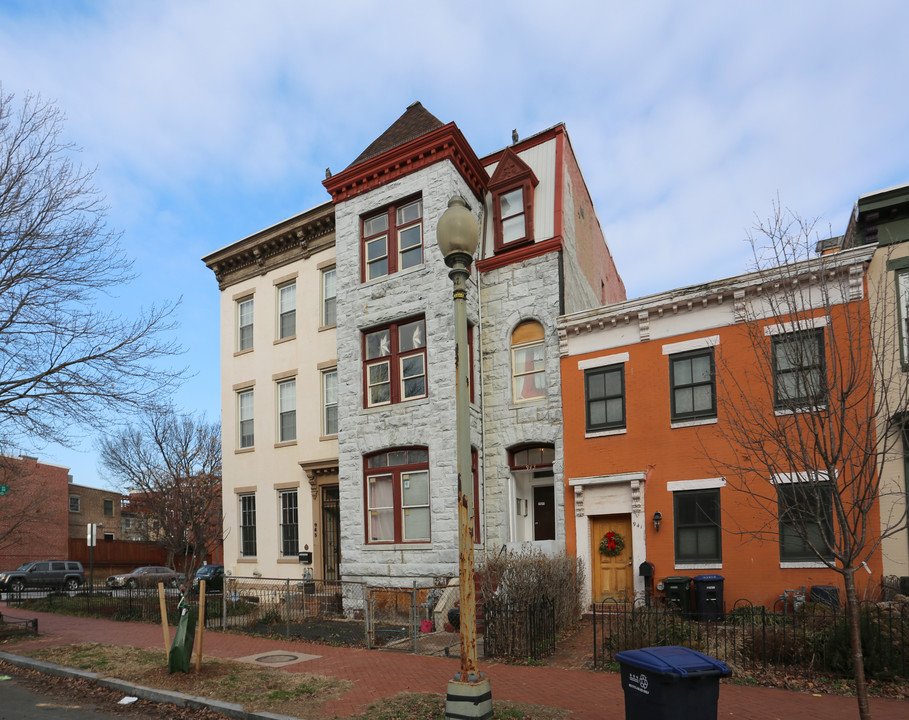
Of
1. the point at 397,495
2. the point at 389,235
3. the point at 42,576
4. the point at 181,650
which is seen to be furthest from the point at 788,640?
the point at 42,576

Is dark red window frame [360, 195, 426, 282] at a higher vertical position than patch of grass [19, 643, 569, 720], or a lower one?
higher

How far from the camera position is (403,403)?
59.6 ft

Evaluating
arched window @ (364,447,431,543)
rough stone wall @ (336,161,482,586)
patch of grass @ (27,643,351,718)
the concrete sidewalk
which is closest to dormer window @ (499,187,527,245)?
rough stone wall @ (336,161,482,586)

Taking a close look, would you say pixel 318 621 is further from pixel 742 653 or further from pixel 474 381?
pixel 742 653

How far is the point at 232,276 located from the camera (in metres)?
24.7

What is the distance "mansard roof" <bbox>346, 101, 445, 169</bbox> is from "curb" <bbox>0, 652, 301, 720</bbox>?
44.7 feet

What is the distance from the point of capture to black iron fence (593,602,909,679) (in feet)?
31.6

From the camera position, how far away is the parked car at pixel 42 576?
34.1 m

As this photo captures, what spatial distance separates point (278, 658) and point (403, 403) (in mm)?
7112

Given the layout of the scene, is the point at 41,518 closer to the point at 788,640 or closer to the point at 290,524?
the point at 290,524

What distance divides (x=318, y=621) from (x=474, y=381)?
6861 mm

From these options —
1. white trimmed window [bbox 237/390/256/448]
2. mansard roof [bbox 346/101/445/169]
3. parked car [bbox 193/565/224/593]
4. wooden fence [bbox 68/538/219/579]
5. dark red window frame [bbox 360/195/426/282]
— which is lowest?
wooden fence [bbox 68/538/219/579]

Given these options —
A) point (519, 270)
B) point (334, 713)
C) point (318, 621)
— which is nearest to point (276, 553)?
point (318, 621)

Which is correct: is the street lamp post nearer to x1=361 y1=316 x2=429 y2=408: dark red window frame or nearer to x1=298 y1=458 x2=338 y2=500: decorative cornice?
x1=361 y1=316 x2=429 y2=408: dark red window frame
